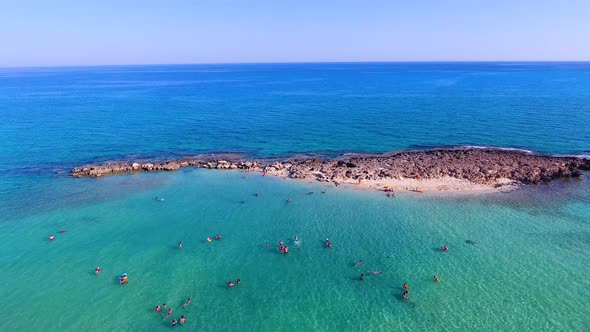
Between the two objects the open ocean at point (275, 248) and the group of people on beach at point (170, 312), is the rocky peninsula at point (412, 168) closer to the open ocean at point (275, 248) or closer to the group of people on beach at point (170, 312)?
the open ocean at point (275, 248)

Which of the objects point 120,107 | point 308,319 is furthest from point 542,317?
point 120,107

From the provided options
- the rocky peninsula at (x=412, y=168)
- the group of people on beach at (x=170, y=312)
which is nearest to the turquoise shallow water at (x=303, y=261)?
the group of people on beach at (x=170, y=312)

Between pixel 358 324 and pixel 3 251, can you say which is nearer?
pixel 358 324

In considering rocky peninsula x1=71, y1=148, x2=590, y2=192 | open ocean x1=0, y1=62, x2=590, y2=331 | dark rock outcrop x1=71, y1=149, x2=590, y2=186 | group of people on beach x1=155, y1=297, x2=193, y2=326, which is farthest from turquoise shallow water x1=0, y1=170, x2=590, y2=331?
dark rock outcrop x1=71, y1=149, x2=590, y2=186

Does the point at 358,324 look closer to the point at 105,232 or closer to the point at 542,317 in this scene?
the point at 542,317

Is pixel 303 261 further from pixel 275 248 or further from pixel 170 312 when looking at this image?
pixel 170 312

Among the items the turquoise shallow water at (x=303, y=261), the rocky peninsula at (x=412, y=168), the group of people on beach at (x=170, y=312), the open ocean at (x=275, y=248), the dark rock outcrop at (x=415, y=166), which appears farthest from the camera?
the dark rock outcrop at (x=415, y=166)

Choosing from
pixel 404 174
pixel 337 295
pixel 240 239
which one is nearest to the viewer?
pixel 337 295

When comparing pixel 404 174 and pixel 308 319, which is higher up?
pixel 404 174
